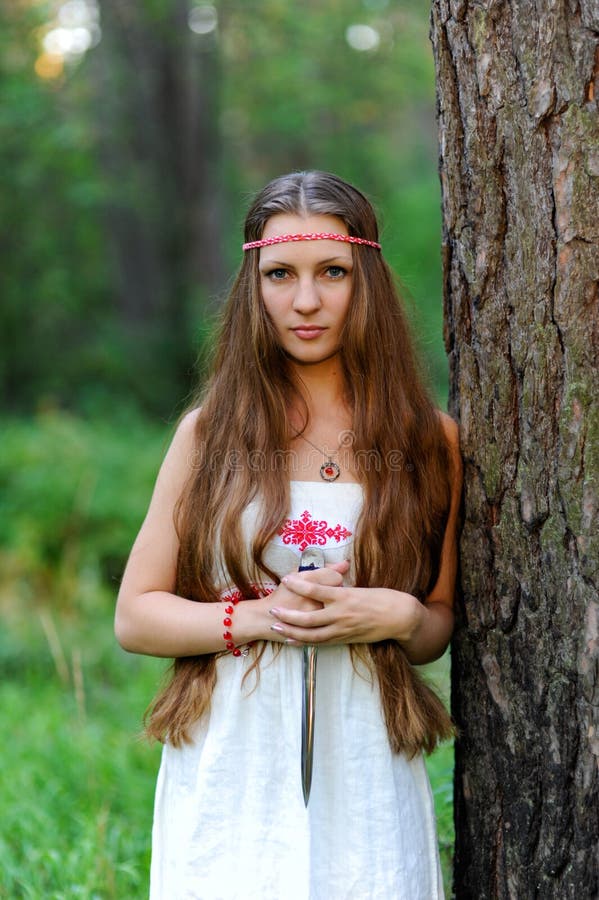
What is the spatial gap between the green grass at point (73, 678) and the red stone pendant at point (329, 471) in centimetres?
120

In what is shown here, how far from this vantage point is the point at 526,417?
2086 mm

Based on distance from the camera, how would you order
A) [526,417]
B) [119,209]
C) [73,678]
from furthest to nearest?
[119,209]
[73,678]
[526,417]

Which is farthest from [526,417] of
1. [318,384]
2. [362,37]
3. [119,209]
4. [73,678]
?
[362,37]

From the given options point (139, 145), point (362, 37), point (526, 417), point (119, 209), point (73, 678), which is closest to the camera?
point (526, 417)

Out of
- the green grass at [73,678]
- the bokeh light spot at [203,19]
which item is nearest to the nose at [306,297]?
the green grass at [73,678]

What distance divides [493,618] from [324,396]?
24.3 inches

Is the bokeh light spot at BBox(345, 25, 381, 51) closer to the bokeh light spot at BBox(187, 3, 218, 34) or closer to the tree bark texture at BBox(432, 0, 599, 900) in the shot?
the bokeh light spot at BBox(187, 3, 218, 34)

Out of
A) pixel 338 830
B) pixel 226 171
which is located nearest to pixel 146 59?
pixel 226 171

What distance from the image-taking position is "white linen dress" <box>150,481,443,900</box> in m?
2.08

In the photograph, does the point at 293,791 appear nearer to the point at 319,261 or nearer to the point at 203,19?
the point at 319,261

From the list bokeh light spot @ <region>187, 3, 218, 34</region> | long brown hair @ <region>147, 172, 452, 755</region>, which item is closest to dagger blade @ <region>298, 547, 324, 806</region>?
long brown hair @ <region>147, 172, 452, 755</region>

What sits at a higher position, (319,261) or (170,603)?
(319,261)

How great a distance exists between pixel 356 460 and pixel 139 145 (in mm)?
9996

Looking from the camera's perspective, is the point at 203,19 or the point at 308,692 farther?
the point at 203,19
